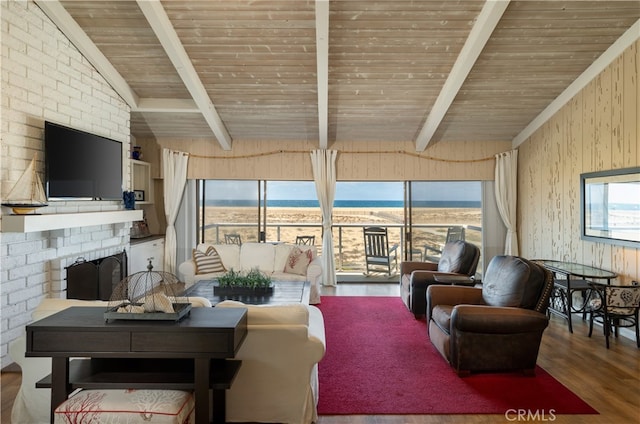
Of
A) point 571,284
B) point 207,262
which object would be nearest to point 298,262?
point 207,262

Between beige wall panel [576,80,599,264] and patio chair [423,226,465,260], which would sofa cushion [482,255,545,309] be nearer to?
beige wall panel [576,80,599,264]

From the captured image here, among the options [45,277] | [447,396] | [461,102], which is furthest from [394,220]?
[45,277]

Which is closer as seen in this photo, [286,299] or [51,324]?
[51,324]

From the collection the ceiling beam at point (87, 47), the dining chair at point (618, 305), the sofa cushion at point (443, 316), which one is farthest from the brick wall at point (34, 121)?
the dining chair at point (618, 305)

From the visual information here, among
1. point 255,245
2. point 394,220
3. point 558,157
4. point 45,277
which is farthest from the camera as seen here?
point 394,220

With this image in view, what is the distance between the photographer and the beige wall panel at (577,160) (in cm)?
434

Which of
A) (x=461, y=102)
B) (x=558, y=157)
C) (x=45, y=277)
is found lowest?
(x=45, y=277)

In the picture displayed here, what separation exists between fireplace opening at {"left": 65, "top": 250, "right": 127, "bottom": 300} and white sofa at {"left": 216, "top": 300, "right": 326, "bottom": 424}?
106 inches

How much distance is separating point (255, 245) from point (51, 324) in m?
4.05

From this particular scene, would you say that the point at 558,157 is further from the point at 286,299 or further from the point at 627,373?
the point at 286,299

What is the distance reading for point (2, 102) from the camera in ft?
11.4

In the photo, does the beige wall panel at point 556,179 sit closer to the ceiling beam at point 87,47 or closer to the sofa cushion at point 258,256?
the sofa cushion at point 258,256

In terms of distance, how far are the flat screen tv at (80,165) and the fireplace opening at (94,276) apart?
0.74m

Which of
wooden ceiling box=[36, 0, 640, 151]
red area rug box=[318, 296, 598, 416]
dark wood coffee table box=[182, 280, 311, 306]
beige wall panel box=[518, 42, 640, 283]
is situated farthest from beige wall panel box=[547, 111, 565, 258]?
dark wood coffee table box=[182, 280, 311, 306]
